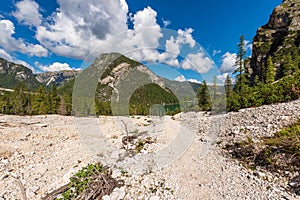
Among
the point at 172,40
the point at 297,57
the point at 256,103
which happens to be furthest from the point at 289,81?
the point at 297,57

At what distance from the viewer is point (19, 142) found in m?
11.1

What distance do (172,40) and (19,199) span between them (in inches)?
340

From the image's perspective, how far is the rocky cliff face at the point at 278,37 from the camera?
131ft

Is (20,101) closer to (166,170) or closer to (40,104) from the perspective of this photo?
(40,104)

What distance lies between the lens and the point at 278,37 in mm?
48875

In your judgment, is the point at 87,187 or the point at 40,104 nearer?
the point at 87,187

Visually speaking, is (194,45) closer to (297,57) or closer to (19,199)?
(19,199)

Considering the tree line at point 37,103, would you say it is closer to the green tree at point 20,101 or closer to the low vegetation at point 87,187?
the green tree at point 20,101

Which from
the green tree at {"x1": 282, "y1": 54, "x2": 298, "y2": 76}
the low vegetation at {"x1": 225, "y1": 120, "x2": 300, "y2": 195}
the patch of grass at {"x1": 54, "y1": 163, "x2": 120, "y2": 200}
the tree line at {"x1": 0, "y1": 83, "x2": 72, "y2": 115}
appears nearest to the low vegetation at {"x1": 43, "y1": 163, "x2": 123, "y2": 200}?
the patch of grass at {"x1": 54, "y1": 163, "x2": 120, "y2": 200}

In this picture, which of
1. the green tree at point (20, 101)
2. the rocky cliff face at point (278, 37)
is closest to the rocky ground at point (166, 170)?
the rocky cliff face at point (278, 37)

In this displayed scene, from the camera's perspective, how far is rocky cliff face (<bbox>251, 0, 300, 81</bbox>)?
1572 inches

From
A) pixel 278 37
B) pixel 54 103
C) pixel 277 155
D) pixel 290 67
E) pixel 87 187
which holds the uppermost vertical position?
pixel 278 37

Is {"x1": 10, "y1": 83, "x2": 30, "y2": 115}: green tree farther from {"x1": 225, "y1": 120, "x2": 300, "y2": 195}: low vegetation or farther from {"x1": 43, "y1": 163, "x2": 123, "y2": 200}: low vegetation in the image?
{"x1": 225, "y1": 120, "x2": 300, "y2": 195}: low vegetation

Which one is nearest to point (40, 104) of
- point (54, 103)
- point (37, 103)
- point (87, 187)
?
point (37, 103)
